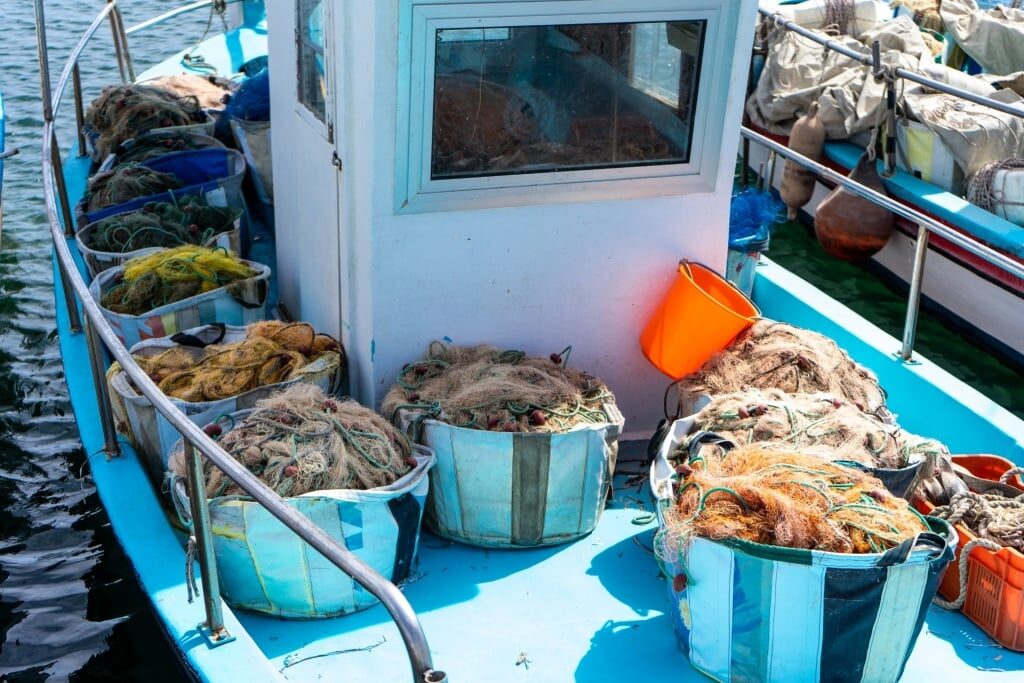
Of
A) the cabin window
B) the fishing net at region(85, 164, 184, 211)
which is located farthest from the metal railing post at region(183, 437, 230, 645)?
the fishing net at region(85, 164, 184, 211)

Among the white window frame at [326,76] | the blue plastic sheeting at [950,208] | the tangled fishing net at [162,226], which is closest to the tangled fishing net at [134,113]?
the tangled fishing net at [162,226]

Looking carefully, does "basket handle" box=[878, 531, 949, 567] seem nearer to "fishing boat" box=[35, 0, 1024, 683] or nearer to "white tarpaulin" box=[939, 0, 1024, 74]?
"fishing boat" box=[35, 0, 1024, 683]

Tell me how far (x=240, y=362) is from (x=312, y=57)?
1.32 meters

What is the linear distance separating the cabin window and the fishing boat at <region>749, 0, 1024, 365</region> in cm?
404

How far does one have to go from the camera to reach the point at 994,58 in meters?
10.0

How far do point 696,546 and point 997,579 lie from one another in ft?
3.60

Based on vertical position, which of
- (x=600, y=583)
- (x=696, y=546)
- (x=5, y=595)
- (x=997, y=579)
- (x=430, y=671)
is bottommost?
(x=5, y=595)

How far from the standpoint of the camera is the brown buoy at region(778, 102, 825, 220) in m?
9.29

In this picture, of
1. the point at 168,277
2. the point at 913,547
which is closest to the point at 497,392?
the point at 913,547

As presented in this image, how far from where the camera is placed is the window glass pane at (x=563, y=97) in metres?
4.18

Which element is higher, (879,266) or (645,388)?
(645,388)

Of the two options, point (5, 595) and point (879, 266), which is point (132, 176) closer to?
point (5, 595)

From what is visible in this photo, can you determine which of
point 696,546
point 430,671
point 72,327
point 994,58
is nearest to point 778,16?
point 994,58

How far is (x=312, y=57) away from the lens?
4.74m
